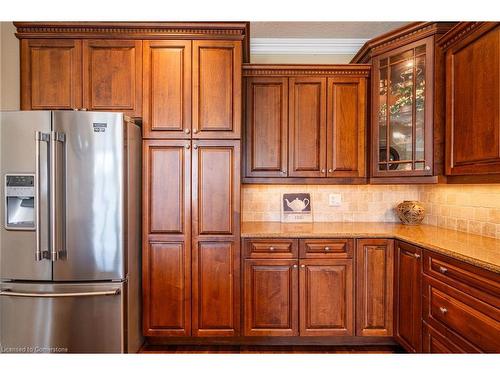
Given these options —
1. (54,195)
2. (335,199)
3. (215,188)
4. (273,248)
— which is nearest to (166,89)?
(215,188)

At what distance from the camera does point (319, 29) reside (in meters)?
2.64

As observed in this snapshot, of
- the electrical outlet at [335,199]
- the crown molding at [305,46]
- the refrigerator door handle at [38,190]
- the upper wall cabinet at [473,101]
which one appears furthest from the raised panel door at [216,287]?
the crown molding at [305,46]

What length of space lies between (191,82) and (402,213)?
215cm

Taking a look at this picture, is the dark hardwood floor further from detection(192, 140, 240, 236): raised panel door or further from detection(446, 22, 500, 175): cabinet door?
detection(446, 22, 500, 175): cabinet door

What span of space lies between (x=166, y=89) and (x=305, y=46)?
1.57 meters

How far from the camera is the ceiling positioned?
8.51 ft

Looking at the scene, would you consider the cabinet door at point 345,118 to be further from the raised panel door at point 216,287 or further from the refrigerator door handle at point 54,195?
the refrigerator door handle at point 54,195

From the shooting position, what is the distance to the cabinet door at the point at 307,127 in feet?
8.05

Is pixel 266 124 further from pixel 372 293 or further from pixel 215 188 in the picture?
pixel 372 293

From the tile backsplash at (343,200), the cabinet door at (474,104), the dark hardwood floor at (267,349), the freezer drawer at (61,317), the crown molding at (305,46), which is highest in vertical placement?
the crown molding at (305,46)

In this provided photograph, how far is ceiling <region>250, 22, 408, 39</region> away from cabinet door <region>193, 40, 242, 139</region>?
2.42 ft

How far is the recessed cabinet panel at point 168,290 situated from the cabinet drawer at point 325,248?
2.86ft
